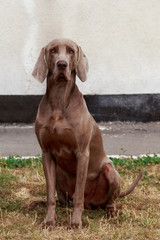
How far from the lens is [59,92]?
411 cm

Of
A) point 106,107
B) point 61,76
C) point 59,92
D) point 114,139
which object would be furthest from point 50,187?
point 106,107

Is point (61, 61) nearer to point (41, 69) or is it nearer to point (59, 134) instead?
A: point (41, 69)

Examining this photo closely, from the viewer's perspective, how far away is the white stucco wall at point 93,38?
8.05 meters

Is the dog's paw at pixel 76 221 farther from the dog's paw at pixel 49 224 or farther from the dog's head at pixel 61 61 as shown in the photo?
the dog's head at pixel 61 61

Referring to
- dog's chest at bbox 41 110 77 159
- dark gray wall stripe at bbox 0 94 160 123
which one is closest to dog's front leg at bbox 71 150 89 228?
dog's chest at bbox 41 110 77 159

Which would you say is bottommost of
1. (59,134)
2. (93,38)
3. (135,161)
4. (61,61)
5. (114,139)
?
(114,139)

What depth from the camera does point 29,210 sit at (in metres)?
4.54

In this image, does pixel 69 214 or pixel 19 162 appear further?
pixel 19 162

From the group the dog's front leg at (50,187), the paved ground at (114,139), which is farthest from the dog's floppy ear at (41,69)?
the paved ground at (114,139)

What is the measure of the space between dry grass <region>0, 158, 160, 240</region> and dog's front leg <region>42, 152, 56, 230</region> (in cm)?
9

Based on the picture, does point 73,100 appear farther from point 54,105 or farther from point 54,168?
point 54,168

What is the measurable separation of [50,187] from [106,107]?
4416 millimetres

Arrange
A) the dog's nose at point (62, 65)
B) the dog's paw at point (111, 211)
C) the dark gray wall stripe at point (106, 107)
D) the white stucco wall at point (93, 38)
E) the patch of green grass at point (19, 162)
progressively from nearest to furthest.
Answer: the dog's nose at point (62, 65), the dog's paw at point (111, 211), the patch of green grass at point (19, 162), the white stucco wall at point (93, 38), the dark gray wall stripe at point (106, 107)

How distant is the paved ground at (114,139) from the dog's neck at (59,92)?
2631mm
